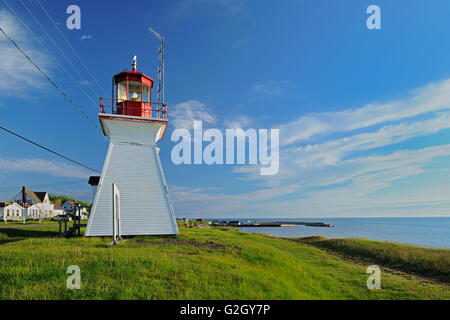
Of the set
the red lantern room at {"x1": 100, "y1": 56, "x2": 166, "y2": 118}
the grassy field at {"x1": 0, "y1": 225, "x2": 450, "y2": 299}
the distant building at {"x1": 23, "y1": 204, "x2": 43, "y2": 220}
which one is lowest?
the distant building at {"x1": 23, "y1": 204, "x2": 43, "y2": 220}

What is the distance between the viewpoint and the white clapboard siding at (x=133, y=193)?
53.6ft

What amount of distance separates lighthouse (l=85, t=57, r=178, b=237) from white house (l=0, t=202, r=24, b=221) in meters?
38.8

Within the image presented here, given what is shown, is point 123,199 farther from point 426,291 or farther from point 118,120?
point 426,291

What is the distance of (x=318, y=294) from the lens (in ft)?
31.7

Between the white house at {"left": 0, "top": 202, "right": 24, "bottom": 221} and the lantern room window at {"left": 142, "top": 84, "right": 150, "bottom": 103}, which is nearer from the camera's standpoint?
the lantern room window at {"left": 142, "top": 84, "right": 150, "bottom": 103}

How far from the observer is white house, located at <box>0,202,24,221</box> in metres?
44.3

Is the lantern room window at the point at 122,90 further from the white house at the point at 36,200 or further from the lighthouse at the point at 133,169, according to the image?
the white house at the point at 36,200

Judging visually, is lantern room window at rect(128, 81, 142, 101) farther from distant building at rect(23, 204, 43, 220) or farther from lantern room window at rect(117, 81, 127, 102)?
distant building at rect(23, 204, 43, 220)

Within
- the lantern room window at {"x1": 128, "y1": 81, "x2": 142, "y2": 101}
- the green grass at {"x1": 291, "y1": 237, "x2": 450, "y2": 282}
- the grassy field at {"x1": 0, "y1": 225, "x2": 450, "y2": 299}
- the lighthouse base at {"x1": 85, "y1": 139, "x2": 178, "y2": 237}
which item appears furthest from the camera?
the lantern room window at {"x1": 128, "y1": 81, "x2": 142, "y2": 101}

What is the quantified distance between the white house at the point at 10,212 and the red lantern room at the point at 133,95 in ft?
129

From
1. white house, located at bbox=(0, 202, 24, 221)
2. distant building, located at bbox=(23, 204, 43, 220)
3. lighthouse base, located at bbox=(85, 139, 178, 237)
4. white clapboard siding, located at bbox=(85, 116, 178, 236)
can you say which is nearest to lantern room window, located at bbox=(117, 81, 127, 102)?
white clapboard siding, located at bbox=(85, 116, 178, 236)

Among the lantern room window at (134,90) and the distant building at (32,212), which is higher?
the lantern room window at (134,90)

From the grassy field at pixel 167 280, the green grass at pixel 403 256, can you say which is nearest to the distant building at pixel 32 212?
the grassy field at pixel 167 280
